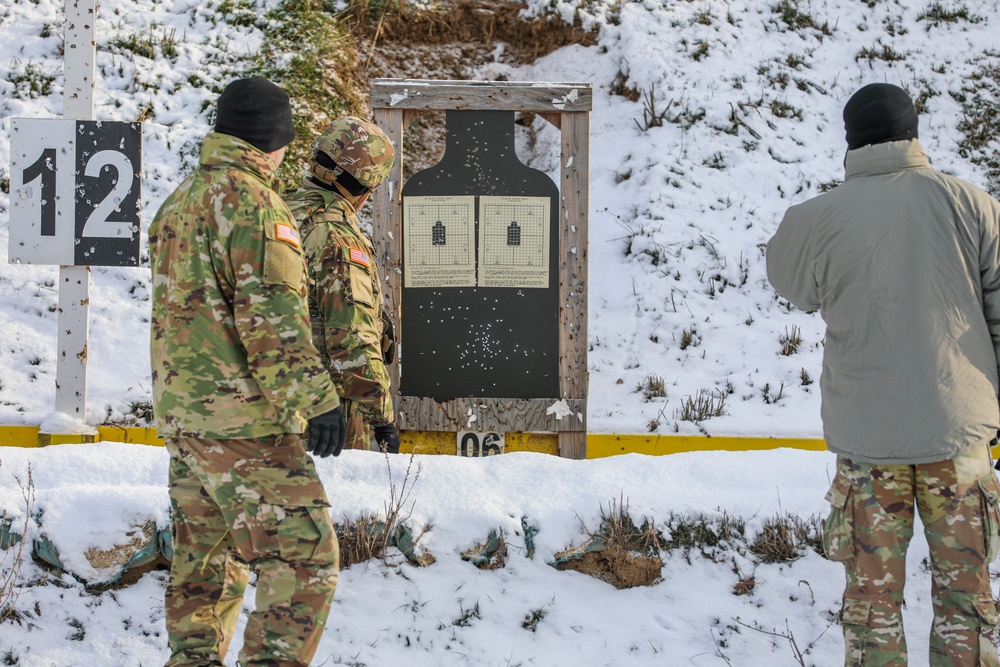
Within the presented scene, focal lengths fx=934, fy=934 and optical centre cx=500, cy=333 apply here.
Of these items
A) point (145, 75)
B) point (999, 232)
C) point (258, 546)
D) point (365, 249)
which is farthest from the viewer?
point (145, 75)

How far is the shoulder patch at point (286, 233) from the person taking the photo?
2.50 meters

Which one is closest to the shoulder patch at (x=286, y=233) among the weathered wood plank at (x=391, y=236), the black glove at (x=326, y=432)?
the black glove at (x=326, y=432)

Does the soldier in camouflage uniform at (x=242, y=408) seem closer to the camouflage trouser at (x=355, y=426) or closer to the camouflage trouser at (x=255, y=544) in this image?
the camouflage trouser at (x=255, y=544)

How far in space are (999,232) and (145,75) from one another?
26.7ft

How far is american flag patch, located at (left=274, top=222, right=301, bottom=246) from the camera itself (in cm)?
250

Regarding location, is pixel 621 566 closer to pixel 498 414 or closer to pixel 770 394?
pixel 498 414

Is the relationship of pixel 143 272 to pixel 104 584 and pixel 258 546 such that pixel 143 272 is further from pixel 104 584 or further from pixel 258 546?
pixel 258 546

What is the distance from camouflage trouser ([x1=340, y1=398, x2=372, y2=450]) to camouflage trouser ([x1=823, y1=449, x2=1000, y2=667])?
73.8 inches

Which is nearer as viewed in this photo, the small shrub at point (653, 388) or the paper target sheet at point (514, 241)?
the paper target sheet at point (514, 241)

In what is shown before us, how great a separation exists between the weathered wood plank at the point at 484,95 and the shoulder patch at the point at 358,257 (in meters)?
1.92

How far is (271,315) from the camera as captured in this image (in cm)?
246

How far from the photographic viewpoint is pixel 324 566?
2512 millimetres

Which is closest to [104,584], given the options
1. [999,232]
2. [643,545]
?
[643,545]

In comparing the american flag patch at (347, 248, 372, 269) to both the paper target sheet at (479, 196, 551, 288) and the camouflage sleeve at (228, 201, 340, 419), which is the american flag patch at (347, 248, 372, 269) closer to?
the camouflage sleeve at (228, 201, 340, 419)
